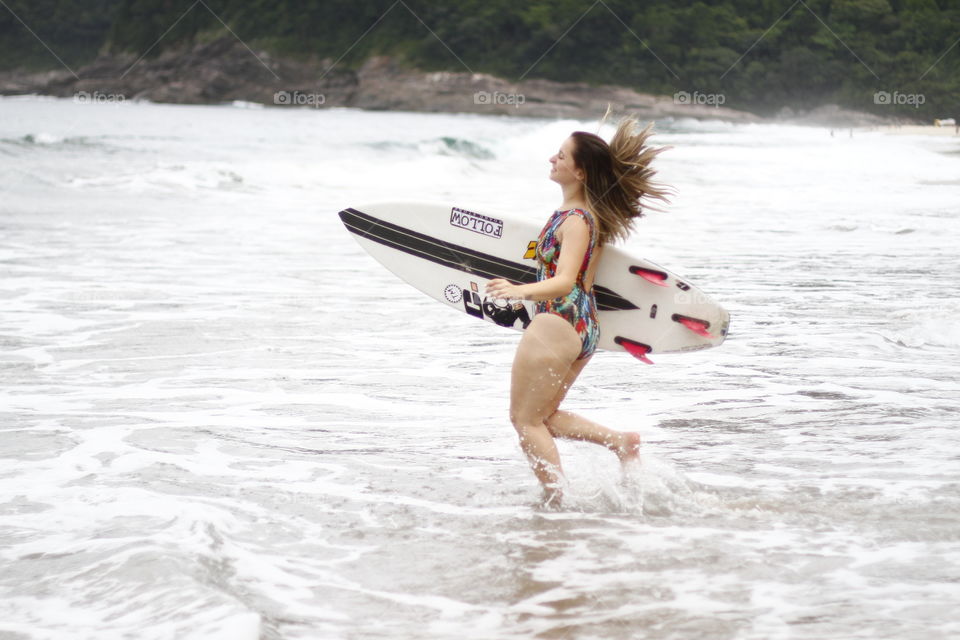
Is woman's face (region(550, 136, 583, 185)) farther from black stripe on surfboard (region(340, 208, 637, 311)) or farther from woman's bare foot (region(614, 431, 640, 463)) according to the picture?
woman's bare foot (region(614, 431, 640, 463))

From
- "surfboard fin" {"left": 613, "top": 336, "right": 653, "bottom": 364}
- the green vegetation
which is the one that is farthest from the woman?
the green vegetation

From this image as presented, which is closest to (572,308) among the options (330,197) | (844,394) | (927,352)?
(844,394)

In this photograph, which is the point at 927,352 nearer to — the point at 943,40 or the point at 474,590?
the point at 474,590

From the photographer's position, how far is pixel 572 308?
3.45 metres

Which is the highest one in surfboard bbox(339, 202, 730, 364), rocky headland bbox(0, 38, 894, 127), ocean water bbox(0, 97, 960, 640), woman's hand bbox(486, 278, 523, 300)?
rocky headland bbox(0, 38, 894, 127)

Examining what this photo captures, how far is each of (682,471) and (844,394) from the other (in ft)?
4.99

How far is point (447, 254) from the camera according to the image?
457cm

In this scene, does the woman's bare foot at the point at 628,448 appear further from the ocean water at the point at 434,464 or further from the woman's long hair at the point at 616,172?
the woman's long hair at the point at 616,172

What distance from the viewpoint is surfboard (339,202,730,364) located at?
4.09 metres

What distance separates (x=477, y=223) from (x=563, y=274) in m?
1.18

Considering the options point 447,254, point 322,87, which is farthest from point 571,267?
point 322,87

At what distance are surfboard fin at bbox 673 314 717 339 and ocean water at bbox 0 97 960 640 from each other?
493mm

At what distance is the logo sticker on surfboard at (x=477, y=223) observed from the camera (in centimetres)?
441

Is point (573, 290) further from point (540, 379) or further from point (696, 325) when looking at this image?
point (696, 325)
